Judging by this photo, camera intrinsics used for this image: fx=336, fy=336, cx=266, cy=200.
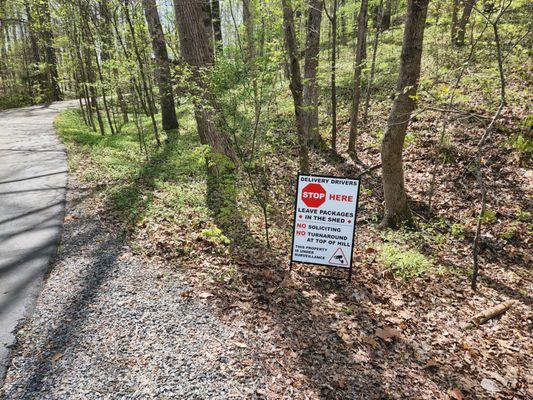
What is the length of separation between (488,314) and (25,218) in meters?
7.90

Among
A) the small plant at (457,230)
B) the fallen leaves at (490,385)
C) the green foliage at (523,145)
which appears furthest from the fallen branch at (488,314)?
the green foliage at (523,145)

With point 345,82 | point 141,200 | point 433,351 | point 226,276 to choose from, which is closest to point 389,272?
point 433,351

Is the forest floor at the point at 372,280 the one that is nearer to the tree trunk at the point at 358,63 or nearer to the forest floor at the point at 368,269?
the forest floor at the point at 368,269

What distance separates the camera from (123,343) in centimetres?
354

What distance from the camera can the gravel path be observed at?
3.04 m

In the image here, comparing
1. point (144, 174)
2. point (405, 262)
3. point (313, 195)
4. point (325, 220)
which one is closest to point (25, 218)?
point (144, 174)

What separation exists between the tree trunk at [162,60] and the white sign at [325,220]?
785cm

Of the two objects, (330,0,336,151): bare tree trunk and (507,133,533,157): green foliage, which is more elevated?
(330,0,336,151): bare tree trunk

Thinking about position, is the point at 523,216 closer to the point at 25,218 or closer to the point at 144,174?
the point at 144,174

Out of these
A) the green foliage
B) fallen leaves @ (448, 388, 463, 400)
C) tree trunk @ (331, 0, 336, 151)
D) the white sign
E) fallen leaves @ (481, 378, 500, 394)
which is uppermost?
tree trunk @ (331, 0, 336, 151)

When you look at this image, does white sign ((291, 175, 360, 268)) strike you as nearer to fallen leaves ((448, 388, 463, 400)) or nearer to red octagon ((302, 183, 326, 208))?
red octagon ((302, 183, 326, 208))

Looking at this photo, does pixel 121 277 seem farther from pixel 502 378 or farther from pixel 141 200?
pixel 502 378

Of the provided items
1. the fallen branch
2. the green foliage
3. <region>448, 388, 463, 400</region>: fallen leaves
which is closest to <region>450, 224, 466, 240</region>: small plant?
the fallen branch

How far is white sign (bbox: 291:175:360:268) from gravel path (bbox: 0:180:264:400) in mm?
1662
